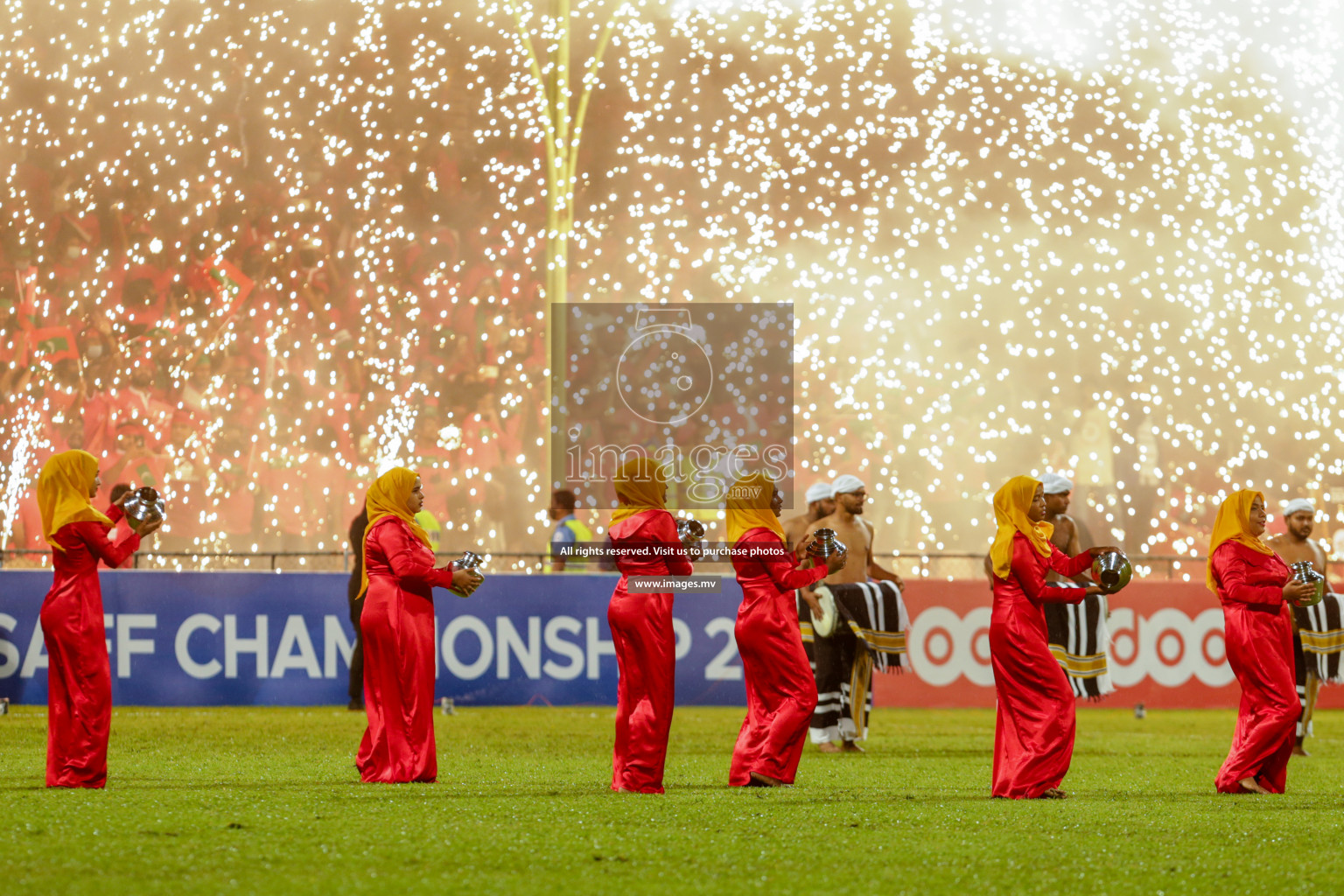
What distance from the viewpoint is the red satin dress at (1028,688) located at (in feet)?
20.4

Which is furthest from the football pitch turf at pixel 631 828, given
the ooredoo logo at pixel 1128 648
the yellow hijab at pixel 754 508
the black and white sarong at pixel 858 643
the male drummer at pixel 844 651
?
the ooredoo logo at pixel 1128 648

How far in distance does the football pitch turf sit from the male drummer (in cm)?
38

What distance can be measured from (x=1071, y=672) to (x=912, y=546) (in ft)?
40.3

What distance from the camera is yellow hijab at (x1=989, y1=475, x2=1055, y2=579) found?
249 inches

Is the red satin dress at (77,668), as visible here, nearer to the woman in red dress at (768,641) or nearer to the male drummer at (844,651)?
the woman in red dress at (768,641)

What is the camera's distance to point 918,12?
22.6 meters

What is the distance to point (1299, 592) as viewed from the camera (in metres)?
6.55

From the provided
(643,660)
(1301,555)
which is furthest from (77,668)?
(1301,555)

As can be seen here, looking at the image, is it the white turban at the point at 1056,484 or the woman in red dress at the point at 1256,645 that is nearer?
the woman in red dress at the point at 1256,645

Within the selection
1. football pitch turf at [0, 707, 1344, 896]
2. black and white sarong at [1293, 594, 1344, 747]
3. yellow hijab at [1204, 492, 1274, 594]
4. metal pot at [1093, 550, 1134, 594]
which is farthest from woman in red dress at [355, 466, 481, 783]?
black and white sarong at [1293, 594, 1344, 747]

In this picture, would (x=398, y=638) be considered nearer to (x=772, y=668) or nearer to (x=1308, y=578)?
(x=772, y=668)

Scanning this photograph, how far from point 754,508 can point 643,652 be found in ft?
2.99

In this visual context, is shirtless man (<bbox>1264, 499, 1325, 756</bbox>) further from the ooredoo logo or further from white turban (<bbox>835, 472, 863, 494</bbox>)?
the ooredoo logo

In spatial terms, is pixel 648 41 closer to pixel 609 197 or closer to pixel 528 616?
pixel 609 197
